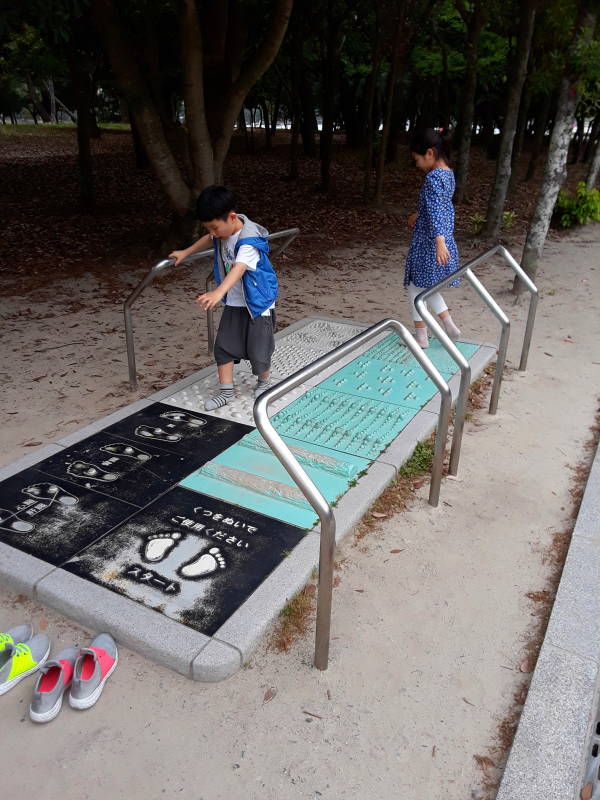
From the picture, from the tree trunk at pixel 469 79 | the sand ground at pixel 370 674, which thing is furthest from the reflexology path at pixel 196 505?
the tree trunk at pixel 469 79

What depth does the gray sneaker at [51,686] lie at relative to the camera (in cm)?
211

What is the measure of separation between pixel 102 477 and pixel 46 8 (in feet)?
14.6

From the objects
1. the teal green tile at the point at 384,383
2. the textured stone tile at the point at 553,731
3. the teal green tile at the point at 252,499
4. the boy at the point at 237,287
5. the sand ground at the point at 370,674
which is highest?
the boy at the point at 237,287

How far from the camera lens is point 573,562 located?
2830 millimetres

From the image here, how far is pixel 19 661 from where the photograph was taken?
227 centimetres

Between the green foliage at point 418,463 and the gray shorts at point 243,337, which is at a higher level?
the gray shorts at point 243,337

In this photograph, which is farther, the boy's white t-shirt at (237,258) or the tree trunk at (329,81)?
the tree trunk at (329,81)

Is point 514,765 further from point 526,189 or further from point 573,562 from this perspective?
point 526,189

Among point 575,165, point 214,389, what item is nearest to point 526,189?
point 575,165

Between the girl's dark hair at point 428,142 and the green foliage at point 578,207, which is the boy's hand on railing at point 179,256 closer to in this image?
the girl's dark hair at point 428,142

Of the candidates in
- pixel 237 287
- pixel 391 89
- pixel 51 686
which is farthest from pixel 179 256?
pixel 391 89

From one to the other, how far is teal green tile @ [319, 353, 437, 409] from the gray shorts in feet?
2.05

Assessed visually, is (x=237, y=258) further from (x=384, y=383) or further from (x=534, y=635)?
(x=534, y=635)

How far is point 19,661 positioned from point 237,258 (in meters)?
2.27
